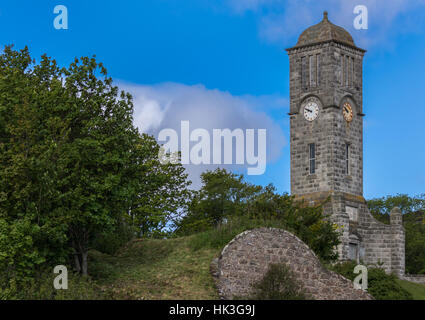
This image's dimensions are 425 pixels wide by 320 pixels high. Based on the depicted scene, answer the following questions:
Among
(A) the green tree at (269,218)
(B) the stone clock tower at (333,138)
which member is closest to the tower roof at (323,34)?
(B) the stone clock tower at (333,138)

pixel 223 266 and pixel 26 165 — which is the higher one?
pixel 26 165

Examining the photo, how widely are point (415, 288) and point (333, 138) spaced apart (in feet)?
47.2

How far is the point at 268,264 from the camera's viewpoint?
143ft

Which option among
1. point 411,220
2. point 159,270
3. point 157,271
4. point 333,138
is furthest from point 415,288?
point 411,220

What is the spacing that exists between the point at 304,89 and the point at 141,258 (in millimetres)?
27268

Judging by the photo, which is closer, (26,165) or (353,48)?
(26,165)

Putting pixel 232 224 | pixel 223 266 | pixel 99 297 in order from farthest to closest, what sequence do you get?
pixel 232 224
pixel 223 266
pixel 99 297

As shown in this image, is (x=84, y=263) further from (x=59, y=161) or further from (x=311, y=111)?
(x=311, y=111)

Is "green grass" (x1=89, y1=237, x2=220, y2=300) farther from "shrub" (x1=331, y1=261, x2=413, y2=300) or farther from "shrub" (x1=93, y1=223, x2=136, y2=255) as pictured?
"shrub" (x1=331, y1=261, x2=413, y2=300)

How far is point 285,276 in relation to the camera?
42188mm
